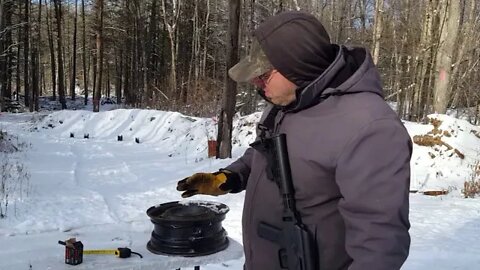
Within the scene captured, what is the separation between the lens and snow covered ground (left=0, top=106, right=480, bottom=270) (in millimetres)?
3932

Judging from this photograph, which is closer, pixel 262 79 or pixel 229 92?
pixel 262 79

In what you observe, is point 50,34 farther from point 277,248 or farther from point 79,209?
point 277,248

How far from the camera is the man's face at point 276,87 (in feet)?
5.47

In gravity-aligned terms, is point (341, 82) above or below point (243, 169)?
above

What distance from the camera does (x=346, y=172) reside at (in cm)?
142

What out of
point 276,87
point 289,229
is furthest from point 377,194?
point 276,87

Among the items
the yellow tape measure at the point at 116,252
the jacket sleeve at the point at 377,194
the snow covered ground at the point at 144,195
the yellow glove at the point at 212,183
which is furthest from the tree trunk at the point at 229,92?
the jacket sleeve at the point at 377,194

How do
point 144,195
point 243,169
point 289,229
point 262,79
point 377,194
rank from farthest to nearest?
point 144,195
point 243,169
point 262,79
point 289,229
point 377,194

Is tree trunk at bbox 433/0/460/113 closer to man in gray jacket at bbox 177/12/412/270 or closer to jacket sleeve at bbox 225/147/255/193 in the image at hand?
jacket sleeve at bbox 225/147/255/193

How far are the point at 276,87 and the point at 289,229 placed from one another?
524mm

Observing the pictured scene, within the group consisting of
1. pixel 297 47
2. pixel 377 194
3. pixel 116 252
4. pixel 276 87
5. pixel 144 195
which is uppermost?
pixel 297 47

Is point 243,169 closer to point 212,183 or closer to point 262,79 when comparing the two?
point 212,183

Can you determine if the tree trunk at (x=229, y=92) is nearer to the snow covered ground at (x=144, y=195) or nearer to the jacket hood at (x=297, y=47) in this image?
the snow covered ground at (x=144, y=195)

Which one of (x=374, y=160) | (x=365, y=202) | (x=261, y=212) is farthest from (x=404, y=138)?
(x=261, y=212)
